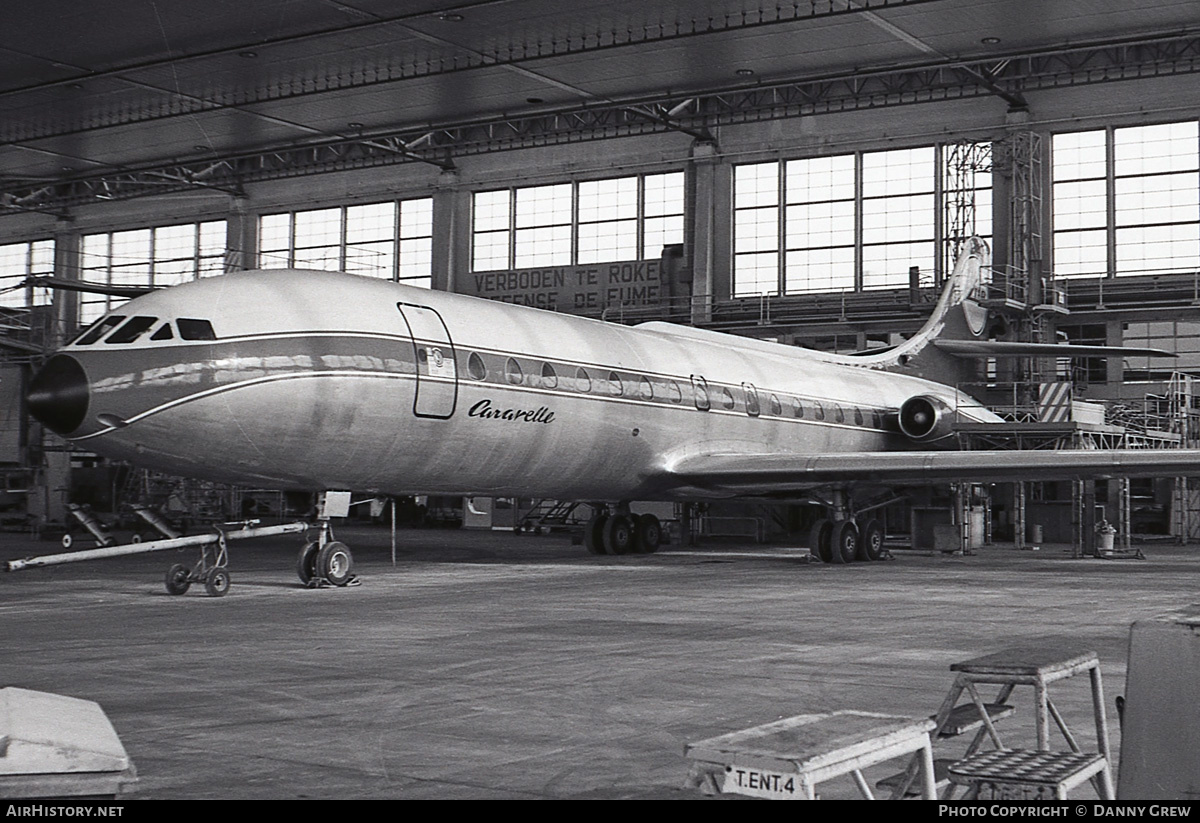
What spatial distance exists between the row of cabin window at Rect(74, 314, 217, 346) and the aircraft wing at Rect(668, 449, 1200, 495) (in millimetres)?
9244

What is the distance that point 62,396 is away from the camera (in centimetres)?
1395

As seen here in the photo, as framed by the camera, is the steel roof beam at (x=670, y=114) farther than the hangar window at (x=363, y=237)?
No

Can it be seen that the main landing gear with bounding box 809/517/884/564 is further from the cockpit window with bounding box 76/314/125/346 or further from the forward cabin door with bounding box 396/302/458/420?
the cockpit window with bounding box 76/314/125/346

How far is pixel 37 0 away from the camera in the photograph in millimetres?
29438

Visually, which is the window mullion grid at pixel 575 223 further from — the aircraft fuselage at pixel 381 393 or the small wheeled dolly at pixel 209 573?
the small wheeled dolly at pixel 209 573

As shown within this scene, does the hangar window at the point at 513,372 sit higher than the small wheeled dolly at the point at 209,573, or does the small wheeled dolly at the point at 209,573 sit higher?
the hangar window at the point at 513,372

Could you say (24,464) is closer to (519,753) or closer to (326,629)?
(326,629)

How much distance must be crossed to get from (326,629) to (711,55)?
82.5 feet

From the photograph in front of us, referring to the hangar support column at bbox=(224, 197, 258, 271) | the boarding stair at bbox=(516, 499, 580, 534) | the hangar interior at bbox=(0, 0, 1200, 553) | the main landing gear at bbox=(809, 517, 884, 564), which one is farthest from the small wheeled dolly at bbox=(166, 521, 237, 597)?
the hangar support column at bbox=(224, 197, 258, 271)

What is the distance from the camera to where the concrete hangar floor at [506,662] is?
5.72 m

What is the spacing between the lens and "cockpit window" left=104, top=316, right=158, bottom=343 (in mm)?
14445

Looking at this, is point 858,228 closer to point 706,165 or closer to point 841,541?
point 706,165

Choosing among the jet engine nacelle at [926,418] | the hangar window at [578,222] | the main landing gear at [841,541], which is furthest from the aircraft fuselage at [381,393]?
the hangar window at [578,222]

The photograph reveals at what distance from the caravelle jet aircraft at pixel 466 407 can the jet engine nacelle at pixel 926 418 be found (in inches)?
58.1
